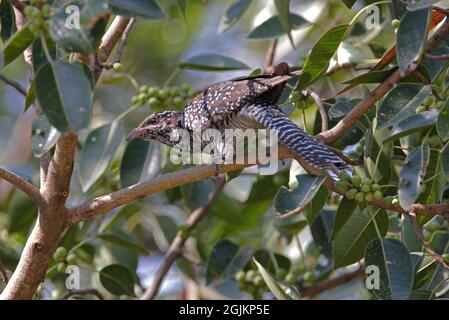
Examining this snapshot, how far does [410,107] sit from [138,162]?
1.78 meters

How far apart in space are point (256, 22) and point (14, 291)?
318cm

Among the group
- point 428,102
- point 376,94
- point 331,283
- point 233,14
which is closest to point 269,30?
point 233,14

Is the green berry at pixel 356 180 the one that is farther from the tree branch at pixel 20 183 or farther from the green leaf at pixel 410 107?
the tree branch at pixel 20 183

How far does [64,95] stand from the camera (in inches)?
119

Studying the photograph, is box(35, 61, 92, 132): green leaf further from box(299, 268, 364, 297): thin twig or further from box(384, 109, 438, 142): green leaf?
box(299, 268, 364, 297): thin twig

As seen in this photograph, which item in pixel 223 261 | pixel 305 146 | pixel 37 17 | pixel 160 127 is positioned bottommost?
pixel 223 261

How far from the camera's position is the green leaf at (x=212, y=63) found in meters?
5.03

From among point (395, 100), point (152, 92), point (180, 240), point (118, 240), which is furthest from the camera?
point (180, 240)

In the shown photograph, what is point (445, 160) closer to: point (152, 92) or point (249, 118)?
point (249, 118)

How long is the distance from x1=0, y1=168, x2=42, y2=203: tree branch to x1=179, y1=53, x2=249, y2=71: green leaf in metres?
1.55

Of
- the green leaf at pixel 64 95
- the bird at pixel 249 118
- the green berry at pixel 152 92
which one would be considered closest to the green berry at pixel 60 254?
the bird at pixel 249 118

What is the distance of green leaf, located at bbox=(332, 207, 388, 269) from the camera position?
4.04 metres

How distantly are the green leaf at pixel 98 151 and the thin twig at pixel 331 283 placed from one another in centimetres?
208
